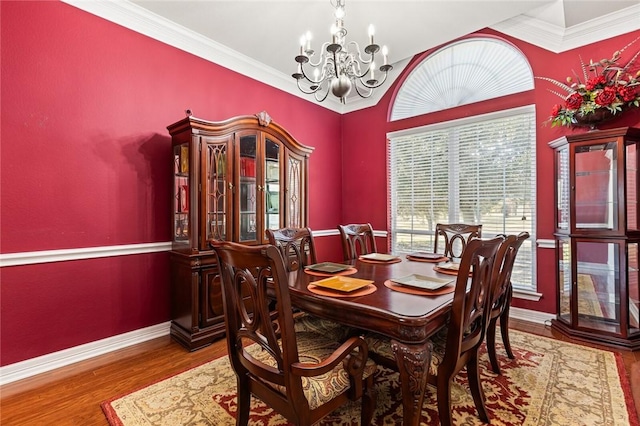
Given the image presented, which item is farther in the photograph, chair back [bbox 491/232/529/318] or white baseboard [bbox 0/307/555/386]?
white baseboard [bbox 0/307/555/386]

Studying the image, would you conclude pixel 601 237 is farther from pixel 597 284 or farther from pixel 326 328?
pixel 326 328

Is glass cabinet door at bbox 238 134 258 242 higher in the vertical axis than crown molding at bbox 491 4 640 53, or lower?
lower

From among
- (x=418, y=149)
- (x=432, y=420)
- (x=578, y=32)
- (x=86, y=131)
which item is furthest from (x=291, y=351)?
(x=578, y=32)

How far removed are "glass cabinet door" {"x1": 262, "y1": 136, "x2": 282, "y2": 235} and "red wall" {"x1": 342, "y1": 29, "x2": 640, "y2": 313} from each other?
5.49ft

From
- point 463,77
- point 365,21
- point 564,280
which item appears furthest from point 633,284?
point 365,21

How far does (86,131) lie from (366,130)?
10.9 ft

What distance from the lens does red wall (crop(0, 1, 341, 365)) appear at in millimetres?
2025

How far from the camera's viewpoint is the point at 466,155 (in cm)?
349

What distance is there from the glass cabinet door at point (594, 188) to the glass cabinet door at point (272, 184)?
2.77 m

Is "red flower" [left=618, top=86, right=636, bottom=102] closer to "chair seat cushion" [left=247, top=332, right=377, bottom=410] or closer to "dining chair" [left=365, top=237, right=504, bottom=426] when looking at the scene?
"dining chair" [left=365, top=237, right=504, bottom=426]

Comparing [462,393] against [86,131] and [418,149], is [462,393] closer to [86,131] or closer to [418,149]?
[418,149]

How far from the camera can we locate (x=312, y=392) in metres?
1.15

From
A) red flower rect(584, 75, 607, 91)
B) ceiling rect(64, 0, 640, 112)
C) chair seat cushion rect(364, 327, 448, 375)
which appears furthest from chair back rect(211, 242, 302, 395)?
red flower rect(584, 75, 607, 91)

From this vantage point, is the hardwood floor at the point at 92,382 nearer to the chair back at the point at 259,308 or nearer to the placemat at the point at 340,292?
the chair back at the point at 259,308
